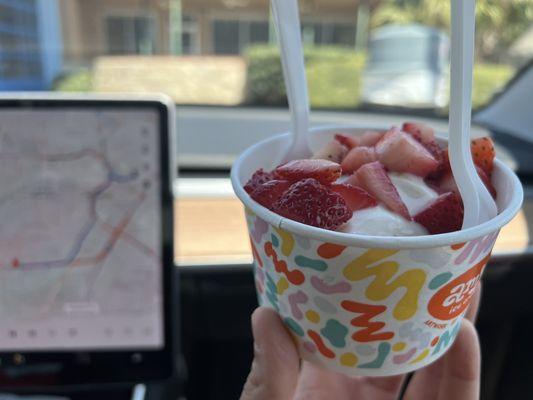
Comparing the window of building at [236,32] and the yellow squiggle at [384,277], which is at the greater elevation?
the window of building at [236,32]

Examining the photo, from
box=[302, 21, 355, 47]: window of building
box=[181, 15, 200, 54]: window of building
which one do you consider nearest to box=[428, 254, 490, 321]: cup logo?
box=[181, 15, 200, 54]: window of building

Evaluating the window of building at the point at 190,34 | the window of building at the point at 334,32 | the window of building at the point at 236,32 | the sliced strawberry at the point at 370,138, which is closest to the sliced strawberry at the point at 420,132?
the sliced strawberry at the point at 370,138

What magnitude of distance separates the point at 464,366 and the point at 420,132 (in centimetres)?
34

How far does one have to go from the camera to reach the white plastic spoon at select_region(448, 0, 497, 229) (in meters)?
0.51

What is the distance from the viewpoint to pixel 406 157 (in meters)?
0.65

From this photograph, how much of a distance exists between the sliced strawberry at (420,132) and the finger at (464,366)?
26 cm

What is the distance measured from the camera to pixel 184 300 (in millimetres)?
1448

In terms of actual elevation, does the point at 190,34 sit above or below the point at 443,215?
above

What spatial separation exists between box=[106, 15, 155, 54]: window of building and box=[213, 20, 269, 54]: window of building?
33.5 inches

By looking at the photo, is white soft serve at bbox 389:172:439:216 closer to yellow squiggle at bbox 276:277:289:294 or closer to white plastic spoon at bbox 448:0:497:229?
white plastic spoon at bbox 448:0:497:229

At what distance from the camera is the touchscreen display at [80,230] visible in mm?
1089

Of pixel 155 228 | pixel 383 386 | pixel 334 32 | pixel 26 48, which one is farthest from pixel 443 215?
pixel 334 32

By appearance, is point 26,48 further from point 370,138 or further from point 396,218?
point 396,218

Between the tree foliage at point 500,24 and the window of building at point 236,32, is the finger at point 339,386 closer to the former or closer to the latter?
the tree foliage at point 500,24
